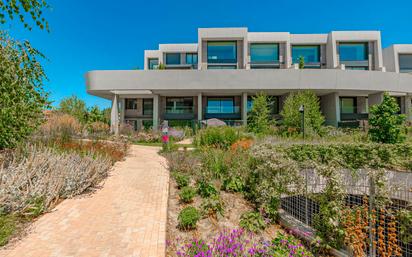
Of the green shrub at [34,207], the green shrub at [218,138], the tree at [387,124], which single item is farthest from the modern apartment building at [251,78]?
the green shrub at [34,207]

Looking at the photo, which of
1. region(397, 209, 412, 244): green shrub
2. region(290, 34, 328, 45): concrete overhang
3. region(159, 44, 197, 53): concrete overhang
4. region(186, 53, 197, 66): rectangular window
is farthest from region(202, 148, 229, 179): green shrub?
region(159, 44, 197, 53): concrete overhang

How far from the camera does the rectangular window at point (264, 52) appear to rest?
93.9 feet

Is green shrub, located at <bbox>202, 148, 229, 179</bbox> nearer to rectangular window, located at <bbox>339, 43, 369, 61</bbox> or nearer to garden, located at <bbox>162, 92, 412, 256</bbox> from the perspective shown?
garden, located at <bbox>162, 92, 412, 256</bbox>

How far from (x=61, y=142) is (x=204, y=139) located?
7557 mm

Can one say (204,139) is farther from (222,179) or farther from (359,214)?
(359,214)

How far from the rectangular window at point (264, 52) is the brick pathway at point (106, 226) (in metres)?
26.6

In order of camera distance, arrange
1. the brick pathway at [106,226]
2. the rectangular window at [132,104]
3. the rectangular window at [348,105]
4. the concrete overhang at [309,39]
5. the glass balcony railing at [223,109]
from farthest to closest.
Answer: the concrete overhang at [309,39], the rectangular window at [132,104], the rectangular window at [348,105], the glass balcony railing at [223,109], the brick pathway at [106,226]

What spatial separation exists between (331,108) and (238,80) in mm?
12018

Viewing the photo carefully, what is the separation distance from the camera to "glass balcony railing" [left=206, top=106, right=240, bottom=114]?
2520cm

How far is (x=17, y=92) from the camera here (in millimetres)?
5422

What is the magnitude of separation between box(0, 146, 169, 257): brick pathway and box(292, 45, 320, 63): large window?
30106 mm

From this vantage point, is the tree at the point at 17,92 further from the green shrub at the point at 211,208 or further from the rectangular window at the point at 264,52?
the rectangular window at the point at 264,52

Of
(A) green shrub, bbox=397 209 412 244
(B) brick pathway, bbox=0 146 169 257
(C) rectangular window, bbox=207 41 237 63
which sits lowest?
(B) brick pathway, bbox=0 146 169 257

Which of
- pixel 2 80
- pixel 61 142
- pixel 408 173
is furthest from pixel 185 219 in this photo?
pixel 408 173
